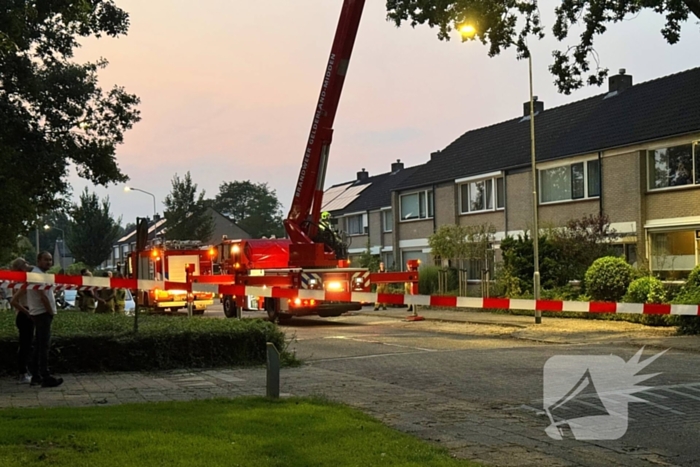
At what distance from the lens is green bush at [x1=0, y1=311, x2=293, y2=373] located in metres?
11.9

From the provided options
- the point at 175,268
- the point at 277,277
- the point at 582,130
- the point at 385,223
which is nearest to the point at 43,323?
the point at 277,277

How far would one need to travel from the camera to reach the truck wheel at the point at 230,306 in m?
25.1

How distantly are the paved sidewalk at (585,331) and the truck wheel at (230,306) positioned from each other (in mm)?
5370

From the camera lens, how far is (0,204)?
1952 cm

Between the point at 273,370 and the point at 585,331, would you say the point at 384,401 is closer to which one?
the point at 273,370

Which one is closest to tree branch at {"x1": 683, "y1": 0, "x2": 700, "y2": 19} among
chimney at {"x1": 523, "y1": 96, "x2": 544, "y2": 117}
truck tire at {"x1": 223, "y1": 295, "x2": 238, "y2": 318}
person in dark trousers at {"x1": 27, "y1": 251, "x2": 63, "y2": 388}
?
person in dark trousers at {"x1": 27, "y1": 251, "x2": 63, "y2": 388}

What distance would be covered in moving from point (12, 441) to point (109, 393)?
3.59 meters

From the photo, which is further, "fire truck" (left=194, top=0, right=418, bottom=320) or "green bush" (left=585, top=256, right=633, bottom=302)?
"green bush" (left=585, top=256, right=633, bottom=302)

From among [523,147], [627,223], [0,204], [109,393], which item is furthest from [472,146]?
[109,393]

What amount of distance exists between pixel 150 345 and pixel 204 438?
20.3 ft

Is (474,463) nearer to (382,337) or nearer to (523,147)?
(382,337)

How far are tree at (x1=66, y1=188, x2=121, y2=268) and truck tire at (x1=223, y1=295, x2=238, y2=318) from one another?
37798mm

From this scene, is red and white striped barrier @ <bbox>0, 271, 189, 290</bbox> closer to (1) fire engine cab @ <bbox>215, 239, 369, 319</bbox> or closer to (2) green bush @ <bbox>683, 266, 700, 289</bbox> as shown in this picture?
(1) fire engine cab @ <bbox>215, 239, 369, 319</bbox>

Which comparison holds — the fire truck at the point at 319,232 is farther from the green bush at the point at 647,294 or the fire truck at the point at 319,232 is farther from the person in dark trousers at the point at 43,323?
the person in dark trousers at the point at 43,323
